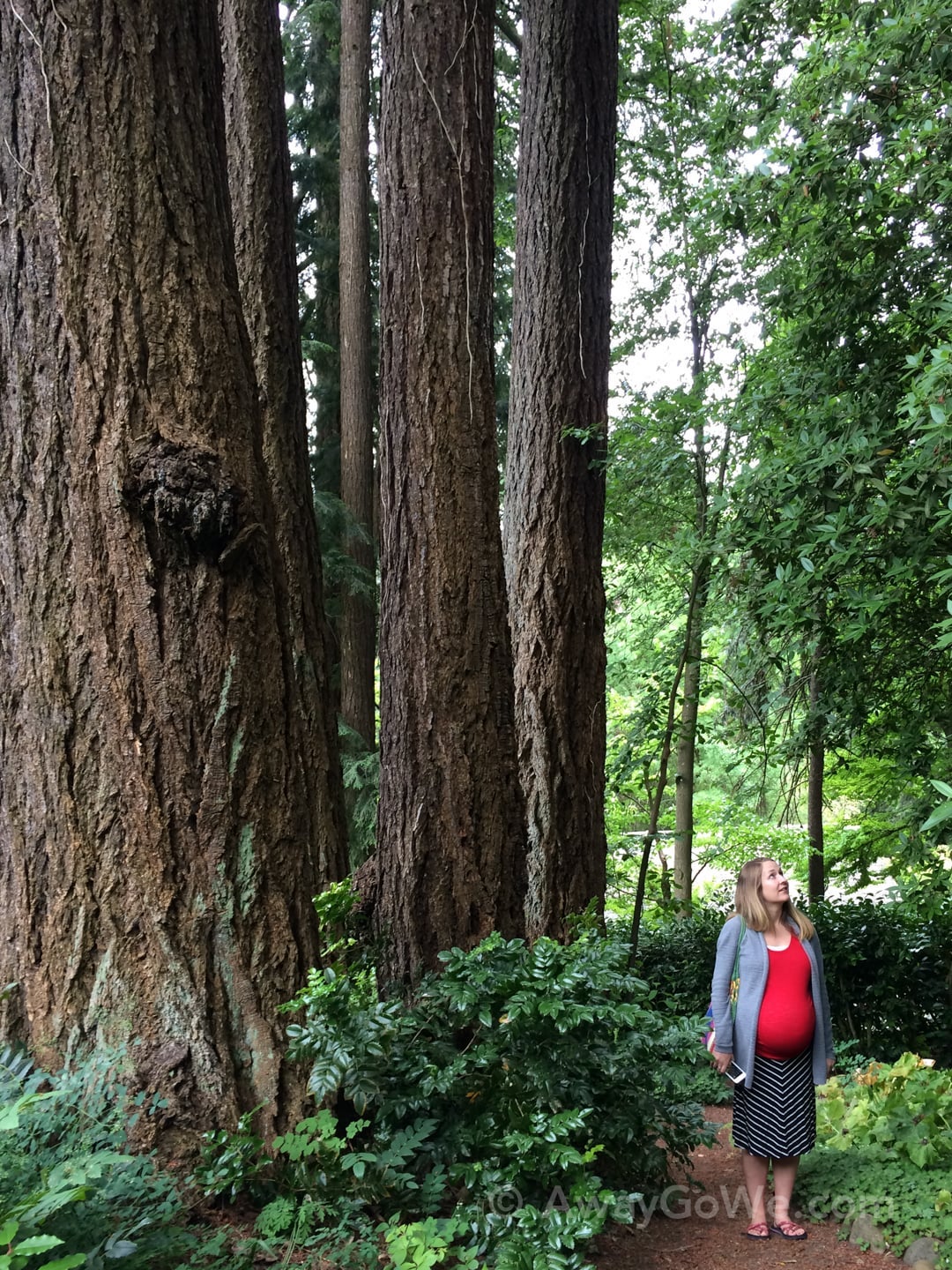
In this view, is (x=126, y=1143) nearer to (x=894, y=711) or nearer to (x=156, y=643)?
(x=156, y=643)

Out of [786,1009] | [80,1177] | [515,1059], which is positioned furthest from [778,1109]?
[80,1177]

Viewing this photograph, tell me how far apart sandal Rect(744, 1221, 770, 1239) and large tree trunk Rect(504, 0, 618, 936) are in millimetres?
2049

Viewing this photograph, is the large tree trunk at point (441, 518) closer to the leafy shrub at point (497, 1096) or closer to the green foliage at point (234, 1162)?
the leafy shrub at point (497, 1096)

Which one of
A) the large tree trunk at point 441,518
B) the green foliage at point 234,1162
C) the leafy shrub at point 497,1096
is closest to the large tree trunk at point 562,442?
the large tree trunk at point 441,518

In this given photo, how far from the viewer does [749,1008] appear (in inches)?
163

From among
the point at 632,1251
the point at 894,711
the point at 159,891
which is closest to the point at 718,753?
the point at 894,711

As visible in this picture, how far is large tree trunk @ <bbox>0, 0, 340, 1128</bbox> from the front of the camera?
115 inches

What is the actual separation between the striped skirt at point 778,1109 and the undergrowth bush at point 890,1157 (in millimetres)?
366

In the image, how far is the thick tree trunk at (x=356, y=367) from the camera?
10.5 meters

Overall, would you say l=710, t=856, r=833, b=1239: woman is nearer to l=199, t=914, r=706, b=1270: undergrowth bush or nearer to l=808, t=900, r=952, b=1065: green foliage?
l=199, t=914, r=706, b=1270: undergrowth bush

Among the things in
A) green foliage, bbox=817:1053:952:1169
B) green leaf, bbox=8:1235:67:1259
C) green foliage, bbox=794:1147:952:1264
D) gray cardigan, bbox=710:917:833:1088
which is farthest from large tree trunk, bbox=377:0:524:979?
green leaf, bbox=8:1235:67:1259

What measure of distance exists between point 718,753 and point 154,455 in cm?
1615

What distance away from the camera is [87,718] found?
9.71 ft

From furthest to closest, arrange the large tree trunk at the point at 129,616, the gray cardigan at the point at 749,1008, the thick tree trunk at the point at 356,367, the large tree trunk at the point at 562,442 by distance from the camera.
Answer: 1. the thick tree trunk at the point at 356,367
2. the large tree trunk at the point at 562,442
3. the gray cardigan at the point at 749,1008
4. the large tree trunk at the point at 129,616
